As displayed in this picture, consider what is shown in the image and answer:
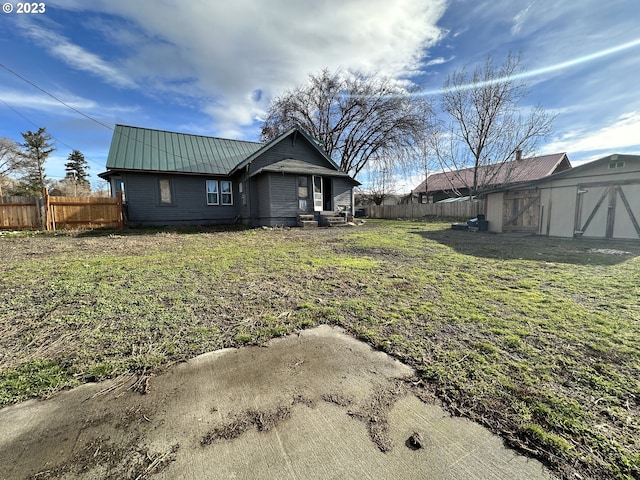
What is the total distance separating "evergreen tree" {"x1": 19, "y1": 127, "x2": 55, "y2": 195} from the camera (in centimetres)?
3222

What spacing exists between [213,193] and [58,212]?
7.22 m

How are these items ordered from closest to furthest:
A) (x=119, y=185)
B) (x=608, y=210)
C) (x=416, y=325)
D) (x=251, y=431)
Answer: (x=251, y=431) < (x=416, y=325) < (x=608, y=210) < (x=119, y=185)

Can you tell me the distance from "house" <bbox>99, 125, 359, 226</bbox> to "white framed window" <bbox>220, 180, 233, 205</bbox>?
61mm

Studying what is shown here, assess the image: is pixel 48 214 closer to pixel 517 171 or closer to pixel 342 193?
pixel 342 193

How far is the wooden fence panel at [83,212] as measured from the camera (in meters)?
12.7

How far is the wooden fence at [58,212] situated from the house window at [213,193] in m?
4.46

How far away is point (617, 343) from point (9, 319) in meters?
6.52

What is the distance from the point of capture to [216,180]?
16766 millimetres

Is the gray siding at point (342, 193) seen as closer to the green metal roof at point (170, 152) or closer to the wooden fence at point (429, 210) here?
the green metal roof at point (170, 152)

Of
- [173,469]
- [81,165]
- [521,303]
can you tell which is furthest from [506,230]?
[81,165]

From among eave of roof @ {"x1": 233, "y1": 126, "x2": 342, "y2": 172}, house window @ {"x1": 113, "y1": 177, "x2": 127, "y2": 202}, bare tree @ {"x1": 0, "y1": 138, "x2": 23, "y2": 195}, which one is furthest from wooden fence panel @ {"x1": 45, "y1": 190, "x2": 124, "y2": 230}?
bare tree @ {"x1": 0, "y1": 138, "x2": 23, "y2": 195}

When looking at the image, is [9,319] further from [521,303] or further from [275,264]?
[521,303]

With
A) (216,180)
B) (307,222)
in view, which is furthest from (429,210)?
(216,180)

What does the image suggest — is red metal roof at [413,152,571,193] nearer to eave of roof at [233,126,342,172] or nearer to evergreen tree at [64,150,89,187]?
eave of roof at [233,126,342,172]
